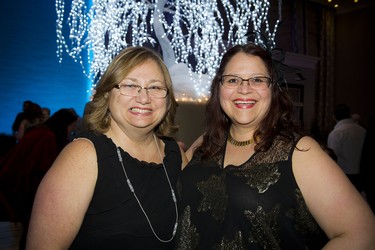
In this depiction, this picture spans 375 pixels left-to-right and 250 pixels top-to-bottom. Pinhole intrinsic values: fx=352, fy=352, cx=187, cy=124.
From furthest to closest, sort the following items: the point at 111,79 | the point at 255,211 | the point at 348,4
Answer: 1. the point at 348,4
2. the point at 111,79
3. the point at 255,211

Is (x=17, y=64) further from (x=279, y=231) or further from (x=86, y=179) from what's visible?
(x=279, y=231)

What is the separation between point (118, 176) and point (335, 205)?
2.97 ft

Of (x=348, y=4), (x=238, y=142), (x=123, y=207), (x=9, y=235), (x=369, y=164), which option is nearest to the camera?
(x=123, y=207)

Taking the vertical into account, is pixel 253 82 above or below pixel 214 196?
above

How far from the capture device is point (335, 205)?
1.33 m

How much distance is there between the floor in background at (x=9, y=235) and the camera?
3280 millimetres

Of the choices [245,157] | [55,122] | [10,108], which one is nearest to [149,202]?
[245,157]

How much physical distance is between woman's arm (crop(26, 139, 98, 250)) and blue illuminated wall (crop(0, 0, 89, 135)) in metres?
5.88

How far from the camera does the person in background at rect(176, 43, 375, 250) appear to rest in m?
1.34

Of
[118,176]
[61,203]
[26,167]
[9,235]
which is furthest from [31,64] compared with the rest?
[61,203]

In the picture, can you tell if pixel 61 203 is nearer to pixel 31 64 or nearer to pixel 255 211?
pixel 255 211

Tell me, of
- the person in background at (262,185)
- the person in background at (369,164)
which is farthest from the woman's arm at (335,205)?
the person in background at (369,164)

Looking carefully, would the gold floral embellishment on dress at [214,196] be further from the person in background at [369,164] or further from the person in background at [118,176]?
the person in background at [369,164]

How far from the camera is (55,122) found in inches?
158
